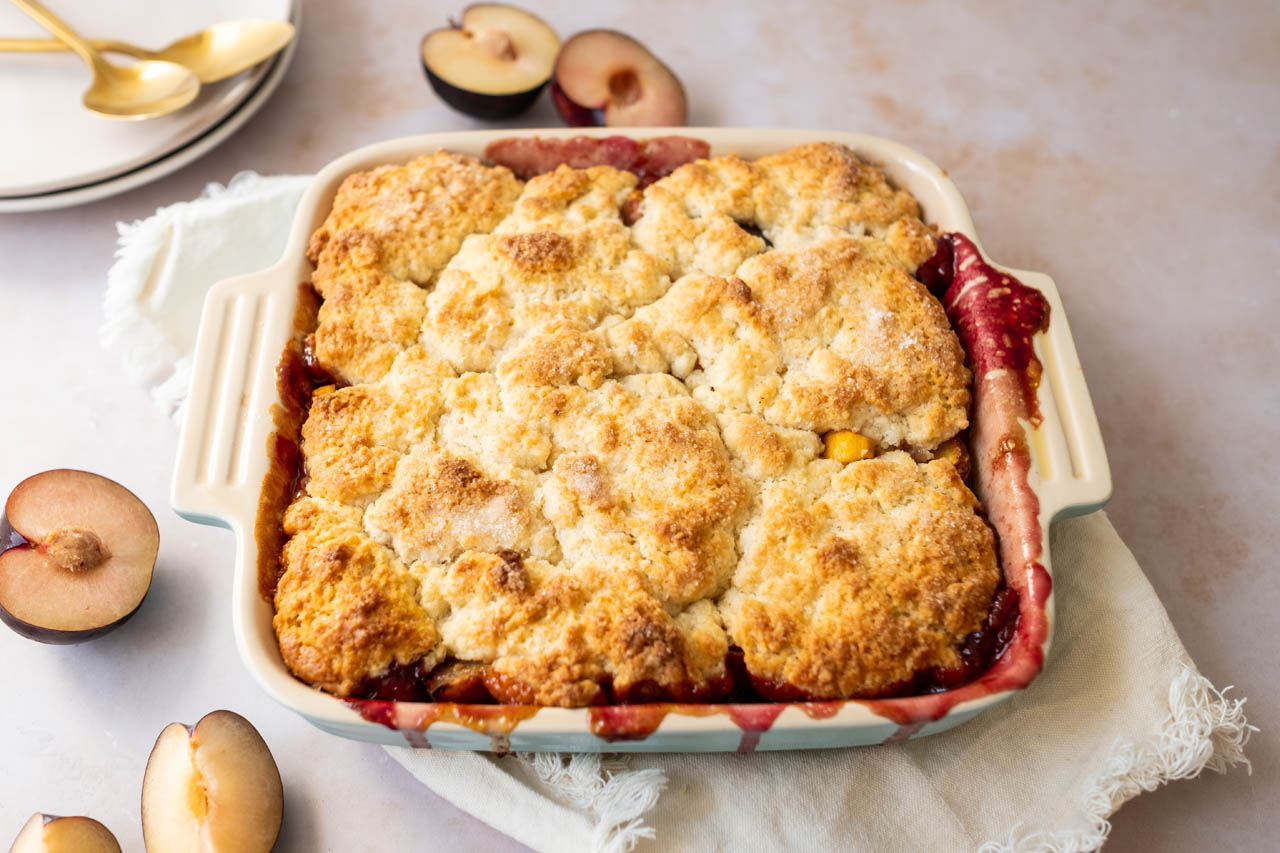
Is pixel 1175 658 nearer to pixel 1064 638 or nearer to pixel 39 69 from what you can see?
pixel 1064 638

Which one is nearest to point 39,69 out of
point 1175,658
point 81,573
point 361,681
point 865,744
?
point 81,573

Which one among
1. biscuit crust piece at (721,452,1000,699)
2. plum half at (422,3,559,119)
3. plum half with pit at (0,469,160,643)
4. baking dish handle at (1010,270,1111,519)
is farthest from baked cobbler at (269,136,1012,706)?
plum half at (422,3,559,119)

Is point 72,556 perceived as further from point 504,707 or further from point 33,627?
point 504,707

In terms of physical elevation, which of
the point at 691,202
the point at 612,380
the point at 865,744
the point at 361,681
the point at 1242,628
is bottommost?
the point at 1242,628

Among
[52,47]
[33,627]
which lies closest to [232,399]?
[33,627]

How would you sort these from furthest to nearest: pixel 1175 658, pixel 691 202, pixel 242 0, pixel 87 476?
pixel 242 0 → pixel 691 202 → pixel 87 476 → pixel 1175 658

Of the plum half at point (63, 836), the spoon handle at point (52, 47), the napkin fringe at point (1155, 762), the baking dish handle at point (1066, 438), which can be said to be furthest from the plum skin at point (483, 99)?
the napkin fringe at point (1155, 762)
